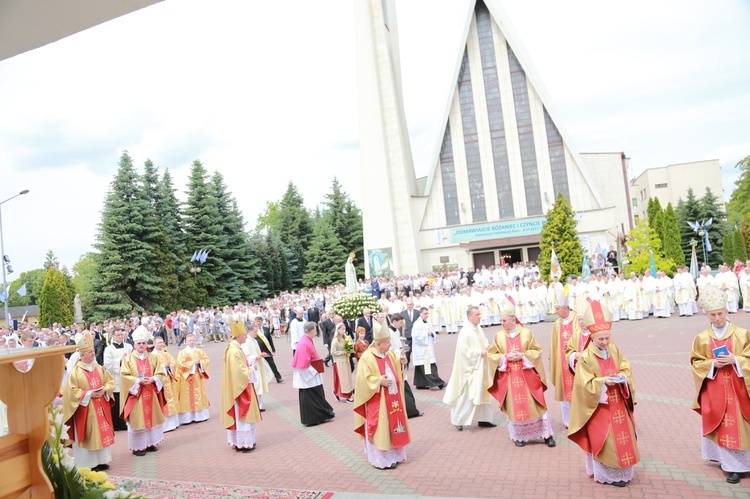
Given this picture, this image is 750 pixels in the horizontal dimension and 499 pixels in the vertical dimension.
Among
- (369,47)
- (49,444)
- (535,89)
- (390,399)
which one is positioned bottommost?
(390,399)

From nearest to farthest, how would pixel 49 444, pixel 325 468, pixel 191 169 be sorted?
1. pixel 49 444
2. pixel 325 468
3. pixel 191 169

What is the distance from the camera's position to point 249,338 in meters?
11.7

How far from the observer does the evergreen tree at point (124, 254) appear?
3170 centimetres

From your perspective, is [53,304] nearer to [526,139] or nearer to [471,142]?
[471,142]

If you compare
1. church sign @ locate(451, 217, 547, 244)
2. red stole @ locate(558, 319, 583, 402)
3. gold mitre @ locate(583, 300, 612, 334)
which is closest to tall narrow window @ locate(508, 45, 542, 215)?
church sign @ locate(451, 217, 547, 244)

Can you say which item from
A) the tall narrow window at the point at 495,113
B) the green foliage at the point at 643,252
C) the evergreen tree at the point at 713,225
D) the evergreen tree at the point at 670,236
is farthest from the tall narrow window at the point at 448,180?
the evergreen tree at the point at 713,225

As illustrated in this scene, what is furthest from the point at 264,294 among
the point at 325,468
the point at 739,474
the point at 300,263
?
the point at 739,474

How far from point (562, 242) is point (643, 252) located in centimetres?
391

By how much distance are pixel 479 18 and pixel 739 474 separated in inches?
1740

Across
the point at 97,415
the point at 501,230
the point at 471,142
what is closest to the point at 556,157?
the point at 471,142

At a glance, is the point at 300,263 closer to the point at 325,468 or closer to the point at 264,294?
the point at 264,294

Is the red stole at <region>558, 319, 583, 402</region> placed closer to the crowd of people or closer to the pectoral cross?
the crowd of people

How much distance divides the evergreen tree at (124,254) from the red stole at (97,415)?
2517 cm

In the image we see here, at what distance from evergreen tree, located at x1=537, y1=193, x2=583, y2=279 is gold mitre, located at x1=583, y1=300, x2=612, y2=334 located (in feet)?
68.0
